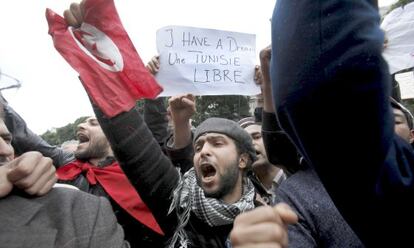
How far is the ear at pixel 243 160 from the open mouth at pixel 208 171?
20 cm

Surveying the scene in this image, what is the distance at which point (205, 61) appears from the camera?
8.96ft

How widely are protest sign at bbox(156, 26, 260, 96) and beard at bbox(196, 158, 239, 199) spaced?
52 centimetres

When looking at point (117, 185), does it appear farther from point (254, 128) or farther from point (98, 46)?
point (254, 128)

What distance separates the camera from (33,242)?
3.99 ft

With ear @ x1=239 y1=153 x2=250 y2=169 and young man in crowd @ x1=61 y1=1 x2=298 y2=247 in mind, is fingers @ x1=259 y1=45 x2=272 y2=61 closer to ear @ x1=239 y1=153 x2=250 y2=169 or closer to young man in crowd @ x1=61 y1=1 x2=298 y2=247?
young man in crowd @ x1=61 y1=1 x2=298 y2=247

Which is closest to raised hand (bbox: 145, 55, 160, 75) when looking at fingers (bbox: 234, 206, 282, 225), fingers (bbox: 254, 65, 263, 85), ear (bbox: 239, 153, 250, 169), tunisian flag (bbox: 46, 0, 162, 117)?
tunisian flag (bbox: 46, 0, 162, 117)

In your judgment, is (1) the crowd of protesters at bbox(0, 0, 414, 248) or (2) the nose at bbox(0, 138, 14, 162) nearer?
(1) the crowd of protesters at bbox(0, 0, 414, 248)

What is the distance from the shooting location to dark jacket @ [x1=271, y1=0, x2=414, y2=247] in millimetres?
526

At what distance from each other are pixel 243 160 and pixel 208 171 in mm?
261

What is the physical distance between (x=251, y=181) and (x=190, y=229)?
2.34 feet

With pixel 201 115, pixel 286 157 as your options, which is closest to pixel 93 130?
pixel 286 157

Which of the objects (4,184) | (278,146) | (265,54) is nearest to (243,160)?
(278,146)

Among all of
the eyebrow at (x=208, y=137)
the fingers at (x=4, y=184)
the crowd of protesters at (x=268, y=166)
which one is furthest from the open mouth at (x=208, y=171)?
the fingers at (x=4, y=184)

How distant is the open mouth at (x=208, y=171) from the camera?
277cm
